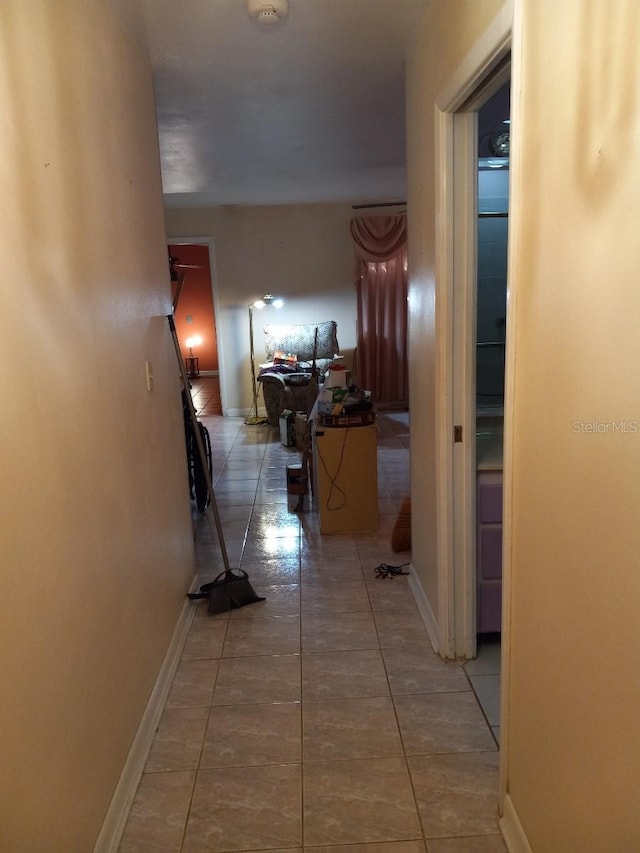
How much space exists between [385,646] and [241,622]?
69cm

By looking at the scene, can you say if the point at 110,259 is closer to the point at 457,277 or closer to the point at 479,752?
the point at 457,277

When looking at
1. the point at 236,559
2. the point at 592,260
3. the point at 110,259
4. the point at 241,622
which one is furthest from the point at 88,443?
the point at 236,559

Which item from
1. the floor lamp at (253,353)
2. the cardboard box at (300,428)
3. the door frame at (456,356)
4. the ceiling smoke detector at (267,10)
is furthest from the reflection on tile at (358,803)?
the floor lamp at (253,353)

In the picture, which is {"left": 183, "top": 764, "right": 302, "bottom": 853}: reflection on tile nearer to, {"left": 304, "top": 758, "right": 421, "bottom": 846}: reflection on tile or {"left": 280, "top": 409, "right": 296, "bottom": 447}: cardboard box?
{"left": 304, "top": 758, "right": 421, "bottom": 846}: reflection on tile

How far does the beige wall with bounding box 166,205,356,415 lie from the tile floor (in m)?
4.81

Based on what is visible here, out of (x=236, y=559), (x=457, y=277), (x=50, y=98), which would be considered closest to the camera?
A: (x=50, y=98)

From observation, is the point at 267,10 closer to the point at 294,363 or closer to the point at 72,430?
the point at 72,430

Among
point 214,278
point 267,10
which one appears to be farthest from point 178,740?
point 214,278

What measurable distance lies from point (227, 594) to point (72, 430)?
165cm

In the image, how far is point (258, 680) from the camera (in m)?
2.38

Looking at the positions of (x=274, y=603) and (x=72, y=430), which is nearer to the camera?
(x=72, y=430)

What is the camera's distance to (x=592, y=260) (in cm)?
105

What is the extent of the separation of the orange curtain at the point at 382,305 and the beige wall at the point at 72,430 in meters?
5.46

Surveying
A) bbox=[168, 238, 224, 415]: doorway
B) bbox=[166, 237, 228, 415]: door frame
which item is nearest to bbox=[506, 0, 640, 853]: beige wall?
bbox=[166, 237, 228, 415]: door frame
